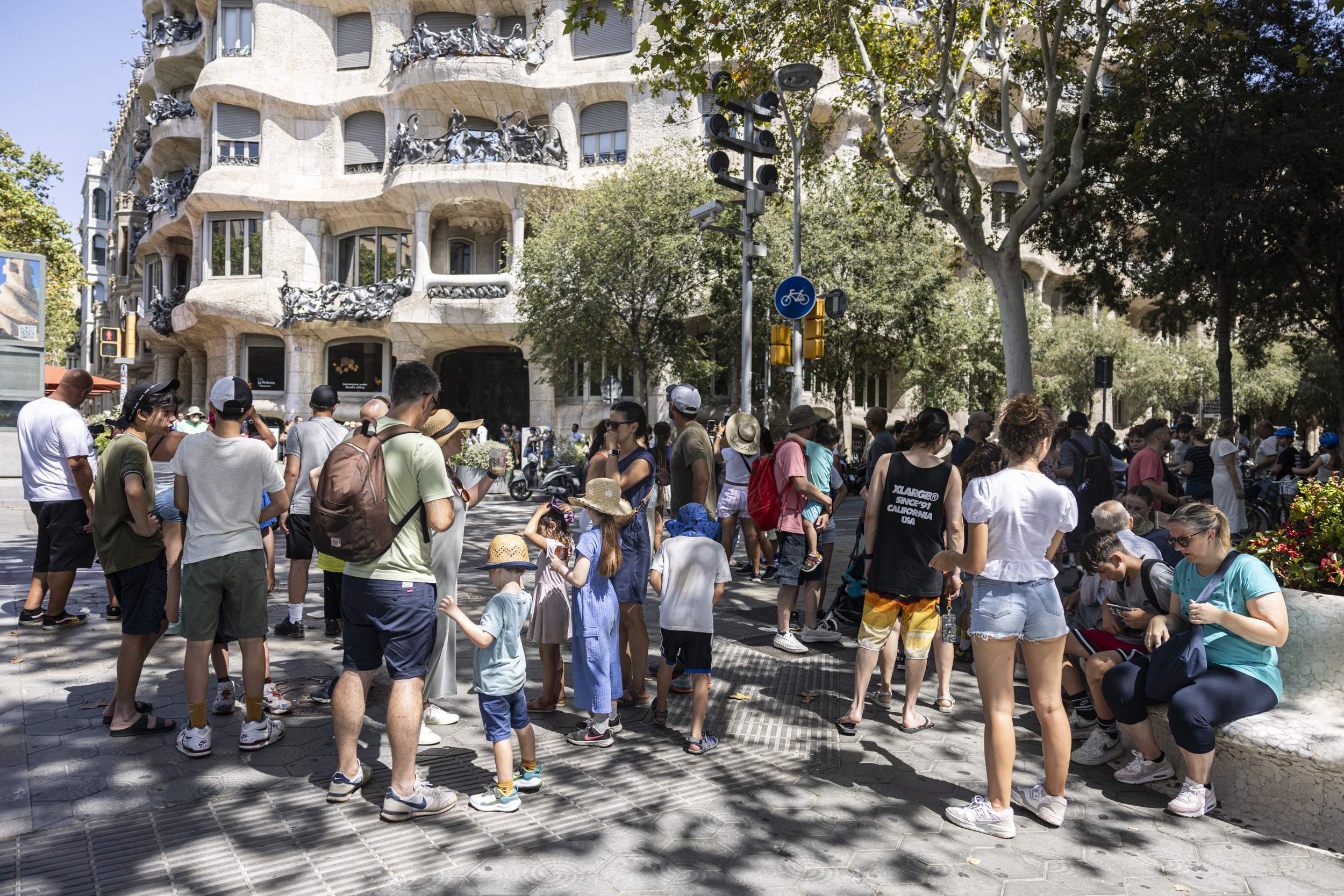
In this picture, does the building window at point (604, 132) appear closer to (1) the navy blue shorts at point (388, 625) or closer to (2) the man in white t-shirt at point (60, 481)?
(2) the man in white t-shirt at point (60, 481)

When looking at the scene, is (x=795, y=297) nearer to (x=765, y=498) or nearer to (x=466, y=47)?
(x=765, y=498)

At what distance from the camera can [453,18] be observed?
94.7 feet

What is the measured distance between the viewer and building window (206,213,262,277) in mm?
29016

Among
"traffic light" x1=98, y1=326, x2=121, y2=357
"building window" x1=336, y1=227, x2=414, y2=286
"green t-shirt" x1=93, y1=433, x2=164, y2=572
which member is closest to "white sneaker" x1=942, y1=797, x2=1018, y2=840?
"green t-shirt" x1=93, y1=433, x2=164, y2=572

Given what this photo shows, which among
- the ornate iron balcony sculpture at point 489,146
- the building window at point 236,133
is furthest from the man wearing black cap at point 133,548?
the building window at point 236,133

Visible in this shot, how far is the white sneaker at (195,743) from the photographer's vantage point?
4293 mm

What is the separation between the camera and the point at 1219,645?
4051 mm

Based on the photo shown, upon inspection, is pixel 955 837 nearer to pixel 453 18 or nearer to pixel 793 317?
pixel 793 317

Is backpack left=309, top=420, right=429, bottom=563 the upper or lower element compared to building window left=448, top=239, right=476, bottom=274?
lower

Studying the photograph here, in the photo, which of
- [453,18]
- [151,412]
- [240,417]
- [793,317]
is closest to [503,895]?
[240,417]

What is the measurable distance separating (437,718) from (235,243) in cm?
2877

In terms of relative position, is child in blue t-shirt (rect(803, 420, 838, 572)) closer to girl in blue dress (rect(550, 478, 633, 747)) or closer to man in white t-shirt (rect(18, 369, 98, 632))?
girl in blue dress (rect(550, 478, 633, 747))

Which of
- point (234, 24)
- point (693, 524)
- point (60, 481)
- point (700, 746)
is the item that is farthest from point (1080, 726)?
point (234, 24)

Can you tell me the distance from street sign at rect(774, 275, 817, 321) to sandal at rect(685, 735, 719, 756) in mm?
7766
